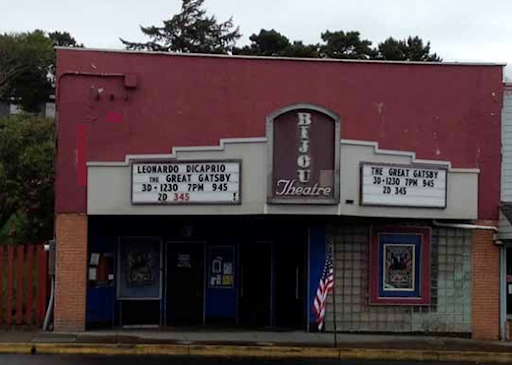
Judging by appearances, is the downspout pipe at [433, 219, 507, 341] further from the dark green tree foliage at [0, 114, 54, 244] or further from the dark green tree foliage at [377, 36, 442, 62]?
the dark green tree foliage at [377, 36, 442, 62]

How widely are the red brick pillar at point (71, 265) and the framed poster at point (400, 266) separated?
6.63 meters

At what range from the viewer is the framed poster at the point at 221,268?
20484mm

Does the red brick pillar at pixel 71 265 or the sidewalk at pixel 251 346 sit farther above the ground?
the red brick pillar at pixel 71 265

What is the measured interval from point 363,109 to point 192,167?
4.07 metres

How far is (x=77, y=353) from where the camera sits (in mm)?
15625

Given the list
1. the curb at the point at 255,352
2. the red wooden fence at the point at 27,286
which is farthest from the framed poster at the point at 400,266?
the red wooden fence at the point at 27,286

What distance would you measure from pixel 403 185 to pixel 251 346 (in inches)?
198

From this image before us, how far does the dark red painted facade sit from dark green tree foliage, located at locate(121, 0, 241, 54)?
53.4 meters

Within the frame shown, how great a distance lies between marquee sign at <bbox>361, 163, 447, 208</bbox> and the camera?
58.3 feet

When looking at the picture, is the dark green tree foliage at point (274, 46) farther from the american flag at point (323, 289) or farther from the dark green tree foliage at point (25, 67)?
the american flag at point (323, 289)

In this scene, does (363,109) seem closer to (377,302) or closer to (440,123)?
(440,123)

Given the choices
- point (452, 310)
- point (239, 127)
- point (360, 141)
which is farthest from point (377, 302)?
point (239, 127)

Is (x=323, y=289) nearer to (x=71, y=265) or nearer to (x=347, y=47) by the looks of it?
(x=71, y=265)

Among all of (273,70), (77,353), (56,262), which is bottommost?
(77,353)
